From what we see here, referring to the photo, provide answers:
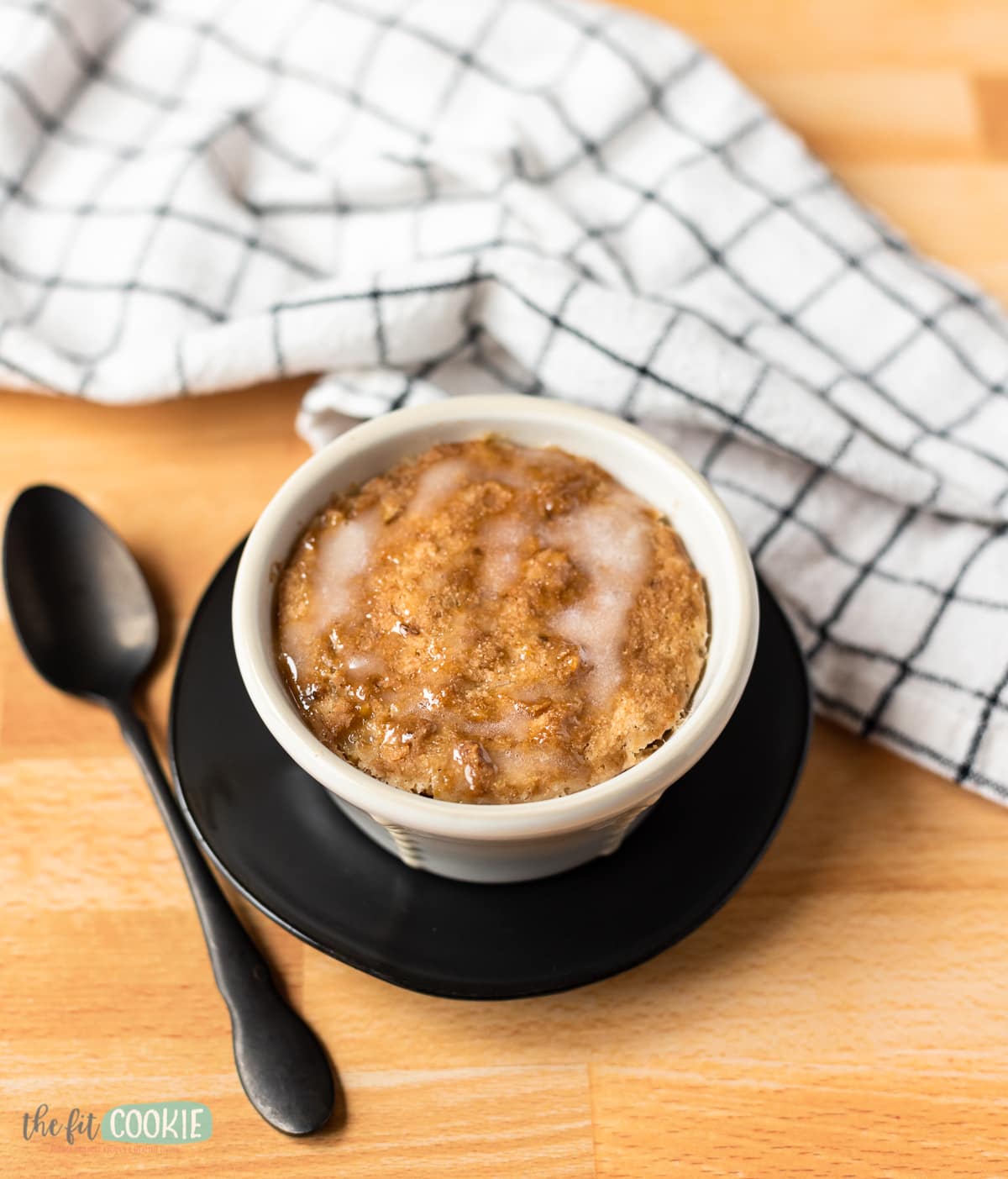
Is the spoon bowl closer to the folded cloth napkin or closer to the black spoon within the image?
the black spoon

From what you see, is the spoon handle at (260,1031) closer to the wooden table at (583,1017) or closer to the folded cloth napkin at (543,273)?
the wooden table at (583,1017)

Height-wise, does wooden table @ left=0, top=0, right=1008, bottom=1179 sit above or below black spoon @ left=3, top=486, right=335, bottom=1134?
below

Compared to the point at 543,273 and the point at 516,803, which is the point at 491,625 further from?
the point at 543,273

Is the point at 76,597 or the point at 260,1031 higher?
the point at 76,597

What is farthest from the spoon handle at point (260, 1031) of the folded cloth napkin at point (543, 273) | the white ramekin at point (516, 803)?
the folded cloth napkin at point (543, 273)

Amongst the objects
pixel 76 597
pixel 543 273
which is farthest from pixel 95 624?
pixel 543 273

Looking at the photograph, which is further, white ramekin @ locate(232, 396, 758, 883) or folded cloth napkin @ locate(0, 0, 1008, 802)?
folded cloth napkin @ locate(0, 0, 1008, 802)

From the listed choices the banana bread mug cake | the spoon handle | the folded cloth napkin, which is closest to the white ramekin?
the banana bread mug cake
